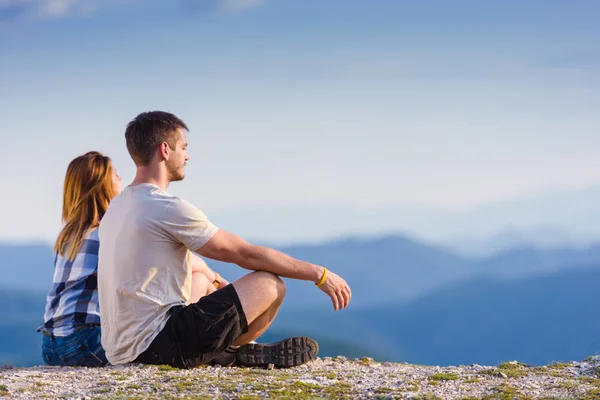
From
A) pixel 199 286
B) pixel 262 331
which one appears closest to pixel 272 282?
pixel 262 331

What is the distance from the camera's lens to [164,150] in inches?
338

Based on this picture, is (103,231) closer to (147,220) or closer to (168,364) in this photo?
(147,220)

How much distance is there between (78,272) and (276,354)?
247cm

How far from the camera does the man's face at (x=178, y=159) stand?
8688mm

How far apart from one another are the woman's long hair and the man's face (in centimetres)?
130

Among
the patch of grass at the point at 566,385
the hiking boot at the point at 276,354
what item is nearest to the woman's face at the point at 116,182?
the hiking boot at the point at 276,354

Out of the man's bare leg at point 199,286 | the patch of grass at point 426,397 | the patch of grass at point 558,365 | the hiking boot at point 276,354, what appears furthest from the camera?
the patch of grass at point 558,365

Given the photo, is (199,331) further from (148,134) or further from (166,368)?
(148,134)

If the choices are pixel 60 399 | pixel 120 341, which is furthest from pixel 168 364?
pixel 60 399

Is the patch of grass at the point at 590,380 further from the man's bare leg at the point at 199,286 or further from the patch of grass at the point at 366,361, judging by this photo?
the man's bare leg at the point at 199,286

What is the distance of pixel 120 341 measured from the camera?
8789 millimetres

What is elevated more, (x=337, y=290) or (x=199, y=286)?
(x=199, y=286)

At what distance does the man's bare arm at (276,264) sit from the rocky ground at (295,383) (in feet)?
2.98

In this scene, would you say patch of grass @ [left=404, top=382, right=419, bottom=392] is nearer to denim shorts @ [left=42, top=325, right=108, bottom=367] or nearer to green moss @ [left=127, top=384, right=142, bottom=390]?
green moss @ [left=127, top=384, right=142, bottom=390]
